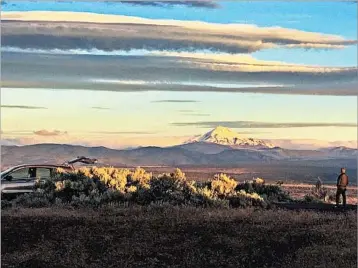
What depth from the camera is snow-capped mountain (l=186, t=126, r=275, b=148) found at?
1002 cm

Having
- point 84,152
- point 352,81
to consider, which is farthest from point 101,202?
point 352,81

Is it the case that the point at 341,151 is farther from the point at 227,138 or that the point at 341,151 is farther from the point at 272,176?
the point at 227,138

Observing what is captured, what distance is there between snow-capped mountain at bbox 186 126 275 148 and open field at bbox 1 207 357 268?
37.8 inches

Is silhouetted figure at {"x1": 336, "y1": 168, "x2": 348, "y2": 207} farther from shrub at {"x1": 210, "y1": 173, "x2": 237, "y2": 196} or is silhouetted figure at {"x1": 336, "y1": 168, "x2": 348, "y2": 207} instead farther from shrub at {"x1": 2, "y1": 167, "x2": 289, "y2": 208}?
shrub at {"x1": 210, "y1": 173, "x2": 237, "y2": 196}

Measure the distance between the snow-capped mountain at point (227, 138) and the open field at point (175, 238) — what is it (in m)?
0.96

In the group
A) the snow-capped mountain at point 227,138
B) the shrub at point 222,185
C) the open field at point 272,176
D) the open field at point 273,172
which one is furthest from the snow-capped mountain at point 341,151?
the shrub at point 222,185

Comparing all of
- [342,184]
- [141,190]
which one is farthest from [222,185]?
[342,184]

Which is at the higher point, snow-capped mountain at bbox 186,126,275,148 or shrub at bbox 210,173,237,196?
snow-capped mountain at bbox 186,126,275,148

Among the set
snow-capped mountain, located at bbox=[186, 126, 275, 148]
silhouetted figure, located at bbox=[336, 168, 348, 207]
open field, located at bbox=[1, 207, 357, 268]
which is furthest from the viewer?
silhouetted figure, located at bbox=[336, 168, 348, 207]

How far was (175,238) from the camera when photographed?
977 cm

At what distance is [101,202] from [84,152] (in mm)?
817

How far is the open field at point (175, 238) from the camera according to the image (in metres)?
9.59

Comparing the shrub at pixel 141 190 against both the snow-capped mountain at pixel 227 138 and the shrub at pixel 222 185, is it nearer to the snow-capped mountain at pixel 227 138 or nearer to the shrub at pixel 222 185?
the shrub at pixel 222 185

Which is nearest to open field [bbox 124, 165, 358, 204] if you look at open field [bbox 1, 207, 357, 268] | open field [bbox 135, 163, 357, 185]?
open field [bbox 135, 163, 357, 185]
